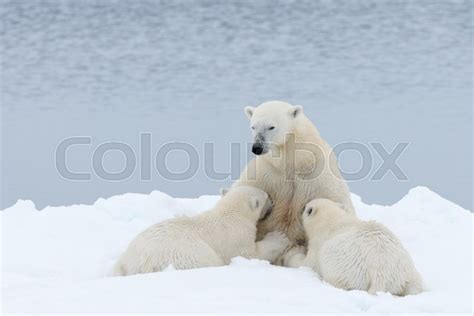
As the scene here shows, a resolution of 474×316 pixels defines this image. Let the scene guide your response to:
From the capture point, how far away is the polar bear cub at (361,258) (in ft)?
17.9

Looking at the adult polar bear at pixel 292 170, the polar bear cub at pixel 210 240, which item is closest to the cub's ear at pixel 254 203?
the polar bear cub at pixel 210 240

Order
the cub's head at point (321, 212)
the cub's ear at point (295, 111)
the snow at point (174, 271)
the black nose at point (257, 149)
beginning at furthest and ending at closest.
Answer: the cub's ear at point (295, 111) → the black nose at point (257, 149) → the cub's head at point (321, 212) → the snow at point (174, 271)

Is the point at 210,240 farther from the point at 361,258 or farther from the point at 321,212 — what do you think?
the point at 361,258

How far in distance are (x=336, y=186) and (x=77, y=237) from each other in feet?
8.21

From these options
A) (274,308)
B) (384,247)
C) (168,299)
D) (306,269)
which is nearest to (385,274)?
(384,247)

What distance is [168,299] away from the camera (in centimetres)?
466

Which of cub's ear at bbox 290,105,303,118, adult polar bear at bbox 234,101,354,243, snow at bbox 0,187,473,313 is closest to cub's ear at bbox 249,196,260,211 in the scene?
adult polar bear at bbox 234,101,354,243

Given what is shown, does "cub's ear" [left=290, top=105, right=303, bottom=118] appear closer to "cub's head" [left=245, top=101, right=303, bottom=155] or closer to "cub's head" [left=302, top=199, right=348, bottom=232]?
"cub's head" [left=245, top=101, right=303, bottom=155]

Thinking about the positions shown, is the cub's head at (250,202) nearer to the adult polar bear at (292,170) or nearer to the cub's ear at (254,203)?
the cub's ear at (254,203)

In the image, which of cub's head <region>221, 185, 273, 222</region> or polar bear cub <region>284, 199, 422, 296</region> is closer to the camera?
polar bear cub <region>284, 199, 422, 296</region>

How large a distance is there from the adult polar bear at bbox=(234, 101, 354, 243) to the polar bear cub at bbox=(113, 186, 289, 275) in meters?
0.13

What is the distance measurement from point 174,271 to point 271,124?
158cm

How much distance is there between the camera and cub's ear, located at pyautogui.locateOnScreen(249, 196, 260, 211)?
645 cm

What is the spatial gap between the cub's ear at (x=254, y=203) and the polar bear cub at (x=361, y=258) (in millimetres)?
→ 610
